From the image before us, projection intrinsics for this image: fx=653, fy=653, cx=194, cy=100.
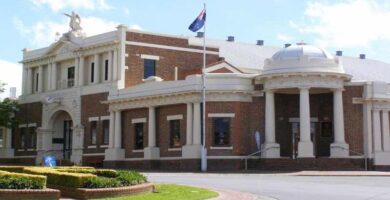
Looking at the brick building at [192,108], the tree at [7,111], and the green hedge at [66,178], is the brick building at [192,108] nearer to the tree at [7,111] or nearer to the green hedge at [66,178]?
the tree at [7,111]

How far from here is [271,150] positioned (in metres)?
43.1

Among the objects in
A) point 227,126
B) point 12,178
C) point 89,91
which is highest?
point 89,91

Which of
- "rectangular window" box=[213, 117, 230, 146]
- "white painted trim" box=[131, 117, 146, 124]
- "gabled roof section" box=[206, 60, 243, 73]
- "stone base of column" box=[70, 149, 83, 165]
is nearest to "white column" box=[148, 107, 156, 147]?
"white painted trim" box=[131, 117, 146, 124]

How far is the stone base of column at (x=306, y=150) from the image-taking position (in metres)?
41.4

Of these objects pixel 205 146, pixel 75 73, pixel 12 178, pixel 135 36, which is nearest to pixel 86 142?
pixel 75 73

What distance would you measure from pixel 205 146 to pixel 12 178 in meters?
26.8

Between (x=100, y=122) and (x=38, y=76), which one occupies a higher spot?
(x=38, y=76)

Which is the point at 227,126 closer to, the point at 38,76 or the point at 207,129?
the point at 207,129

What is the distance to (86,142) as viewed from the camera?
54.9 metres

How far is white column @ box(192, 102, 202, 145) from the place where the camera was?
145 feet

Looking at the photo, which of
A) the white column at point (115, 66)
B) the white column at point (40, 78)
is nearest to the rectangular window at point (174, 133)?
the white column at point (115, 66)

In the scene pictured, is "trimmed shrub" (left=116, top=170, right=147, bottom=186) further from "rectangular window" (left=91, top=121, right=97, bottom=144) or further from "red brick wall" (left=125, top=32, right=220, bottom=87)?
"rectangular window" (left=91, top=121, right=97, bottom=144)

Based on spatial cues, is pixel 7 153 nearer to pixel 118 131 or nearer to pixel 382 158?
pixel 118 131

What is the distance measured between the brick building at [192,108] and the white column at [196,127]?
0.07 metres
